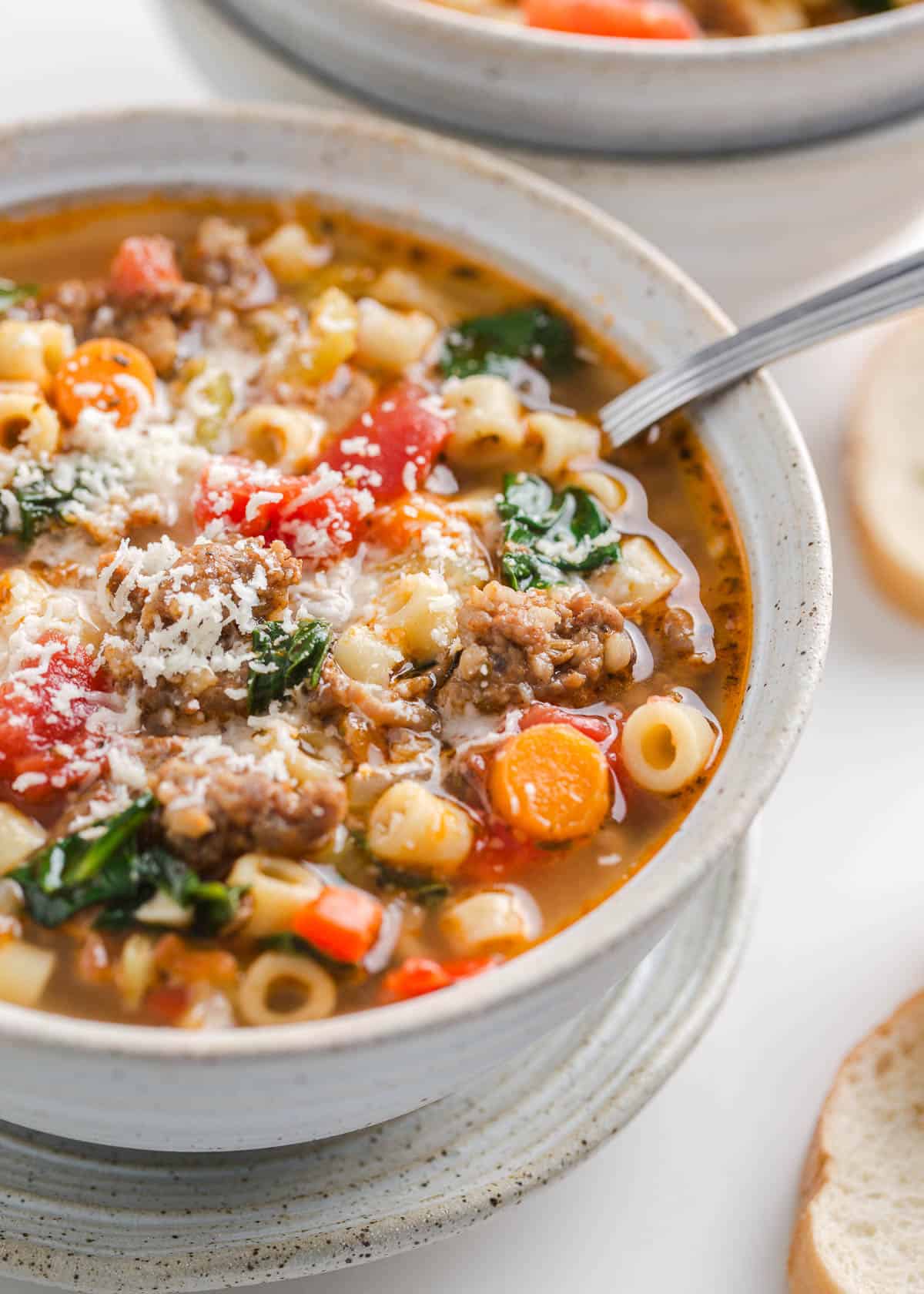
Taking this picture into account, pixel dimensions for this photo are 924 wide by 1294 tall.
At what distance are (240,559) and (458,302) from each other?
126 centimetres

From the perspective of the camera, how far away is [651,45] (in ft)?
13.8

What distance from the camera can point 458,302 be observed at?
4023 mm

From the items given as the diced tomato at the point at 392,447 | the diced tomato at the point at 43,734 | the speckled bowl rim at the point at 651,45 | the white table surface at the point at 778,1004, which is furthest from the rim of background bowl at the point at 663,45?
the diced tomato at the point at 43,734

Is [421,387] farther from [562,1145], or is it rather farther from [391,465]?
[562,1145]

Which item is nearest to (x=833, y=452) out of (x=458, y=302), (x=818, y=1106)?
(x=458, y=302)

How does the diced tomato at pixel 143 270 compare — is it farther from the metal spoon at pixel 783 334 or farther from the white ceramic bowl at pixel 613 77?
the metal spoon at pixel 783 334

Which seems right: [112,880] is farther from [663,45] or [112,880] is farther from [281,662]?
[663,45]

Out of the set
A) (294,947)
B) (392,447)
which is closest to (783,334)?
(392,447)

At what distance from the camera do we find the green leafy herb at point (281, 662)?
3039 mm

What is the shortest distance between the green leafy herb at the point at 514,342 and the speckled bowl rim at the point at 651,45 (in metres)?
0.77

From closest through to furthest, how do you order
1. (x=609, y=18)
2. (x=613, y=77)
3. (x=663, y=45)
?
1. (x=613, y=77)
2. (x=663, y=45)
3. (x=609, y=18)

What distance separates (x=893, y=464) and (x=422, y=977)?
2582mm

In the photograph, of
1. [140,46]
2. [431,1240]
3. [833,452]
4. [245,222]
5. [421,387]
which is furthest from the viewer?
[140,46]

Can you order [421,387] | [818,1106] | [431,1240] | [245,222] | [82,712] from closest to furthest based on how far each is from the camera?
[431,1240], [82,712], [818,1106], [421,387], [245,222]
